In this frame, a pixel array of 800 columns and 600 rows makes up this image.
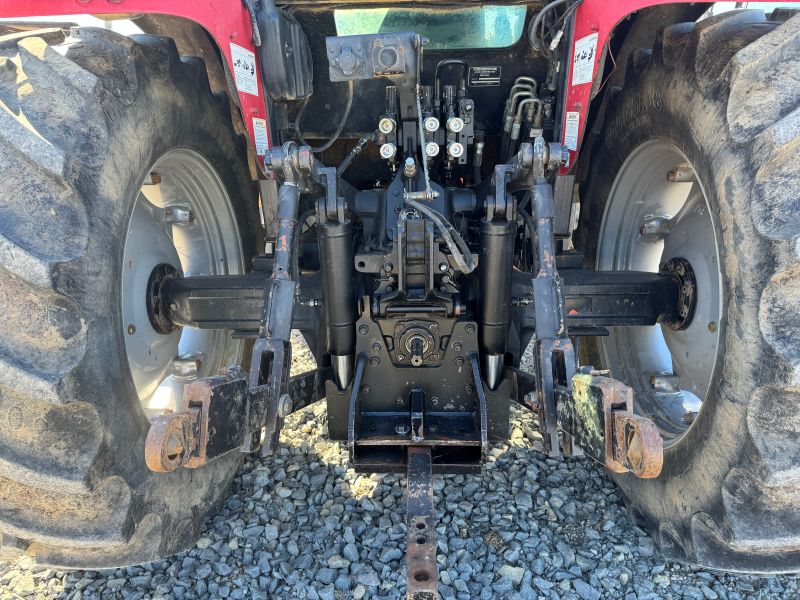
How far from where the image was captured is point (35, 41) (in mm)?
1491

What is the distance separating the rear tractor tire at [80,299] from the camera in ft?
4.41

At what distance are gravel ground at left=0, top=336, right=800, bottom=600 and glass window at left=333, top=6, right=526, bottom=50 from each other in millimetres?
1774

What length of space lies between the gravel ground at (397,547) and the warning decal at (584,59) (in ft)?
5.05

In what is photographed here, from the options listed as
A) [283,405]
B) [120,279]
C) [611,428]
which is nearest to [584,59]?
[611,428]

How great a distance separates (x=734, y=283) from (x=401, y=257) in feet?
3.21

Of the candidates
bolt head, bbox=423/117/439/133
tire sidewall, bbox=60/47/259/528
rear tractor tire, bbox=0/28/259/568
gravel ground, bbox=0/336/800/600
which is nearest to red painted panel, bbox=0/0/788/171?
rear tractor tire, bbox=0/28/259/568

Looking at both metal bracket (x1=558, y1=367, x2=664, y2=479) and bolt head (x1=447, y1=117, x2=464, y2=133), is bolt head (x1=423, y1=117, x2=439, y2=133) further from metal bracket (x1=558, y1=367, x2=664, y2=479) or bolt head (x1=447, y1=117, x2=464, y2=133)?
metal bracket (x1=558, y1=367, x2=664, y2=479)

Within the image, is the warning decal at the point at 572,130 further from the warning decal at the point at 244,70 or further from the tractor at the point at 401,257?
the warning decal at the point at 244,70

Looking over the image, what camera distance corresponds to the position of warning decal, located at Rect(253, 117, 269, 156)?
205 cm

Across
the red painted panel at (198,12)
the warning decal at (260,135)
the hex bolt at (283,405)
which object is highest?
the red painted panel at (198,12)

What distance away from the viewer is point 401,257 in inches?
76.7

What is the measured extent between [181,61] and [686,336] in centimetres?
213

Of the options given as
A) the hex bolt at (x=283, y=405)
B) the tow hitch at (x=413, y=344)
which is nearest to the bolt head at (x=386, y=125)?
the tow hitch at (x=413, y=344)

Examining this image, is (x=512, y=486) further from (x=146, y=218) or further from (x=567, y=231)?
(x=146, y=218)
